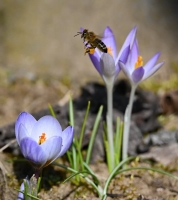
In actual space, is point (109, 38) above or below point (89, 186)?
above

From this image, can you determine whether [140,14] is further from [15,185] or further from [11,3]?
[15,185]

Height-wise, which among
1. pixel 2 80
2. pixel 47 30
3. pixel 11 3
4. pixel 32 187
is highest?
pixel 11 3

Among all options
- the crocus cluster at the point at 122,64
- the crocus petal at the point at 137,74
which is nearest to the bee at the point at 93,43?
the crocus cluster at the point at 122,64

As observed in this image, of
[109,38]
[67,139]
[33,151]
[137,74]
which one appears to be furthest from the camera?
[109,38]

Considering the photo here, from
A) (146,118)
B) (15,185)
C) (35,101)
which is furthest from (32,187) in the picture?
(35,101)

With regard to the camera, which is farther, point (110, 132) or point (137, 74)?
point (110, 132)

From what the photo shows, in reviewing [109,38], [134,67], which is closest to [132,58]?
[134,67]

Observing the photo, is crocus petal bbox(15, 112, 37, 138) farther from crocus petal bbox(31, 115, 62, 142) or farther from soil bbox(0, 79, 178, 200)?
soil bbox(0, 79, 178, 200)

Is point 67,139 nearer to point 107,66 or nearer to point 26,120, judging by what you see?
point 26,120
